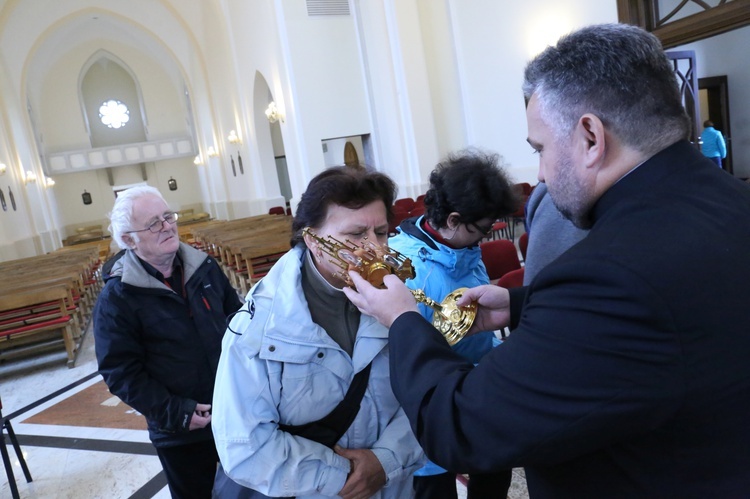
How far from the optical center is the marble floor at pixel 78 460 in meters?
3.24

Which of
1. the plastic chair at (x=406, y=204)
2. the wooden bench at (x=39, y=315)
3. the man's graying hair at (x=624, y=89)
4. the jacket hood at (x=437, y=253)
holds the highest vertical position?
the man's graying hair at (x=624, y=89)

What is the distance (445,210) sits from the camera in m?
2.02

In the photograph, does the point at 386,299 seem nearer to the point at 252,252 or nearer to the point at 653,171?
the point at 653,171

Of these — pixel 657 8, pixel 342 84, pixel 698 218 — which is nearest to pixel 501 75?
pixel 657 8

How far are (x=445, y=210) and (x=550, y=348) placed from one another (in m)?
1.22

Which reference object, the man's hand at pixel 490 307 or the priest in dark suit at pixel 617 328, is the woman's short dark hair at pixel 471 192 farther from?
the priest in dark suit at pixel 617 328

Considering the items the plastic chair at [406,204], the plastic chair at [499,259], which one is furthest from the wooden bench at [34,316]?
the plastic chair at [406,204]

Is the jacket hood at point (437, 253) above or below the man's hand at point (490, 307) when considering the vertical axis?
above

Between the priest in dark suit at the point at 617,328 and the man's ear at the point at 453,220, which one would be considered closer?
the priest in dark suit at the point at 617,328

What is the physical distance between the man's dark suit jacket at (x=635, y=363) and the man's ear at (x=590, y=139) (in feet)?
0.23

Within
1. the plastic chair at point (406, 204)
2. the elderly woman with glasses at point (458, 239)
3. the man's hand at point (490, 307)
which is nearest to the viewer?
the man's hand at point (490, 307)

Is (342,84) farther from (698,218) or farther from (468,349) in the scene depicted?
(698,218)

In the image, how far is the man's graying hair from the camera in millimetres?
924

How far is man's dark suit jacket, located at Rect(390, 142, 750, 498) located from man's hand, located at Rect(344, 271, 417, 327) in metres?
0.19
